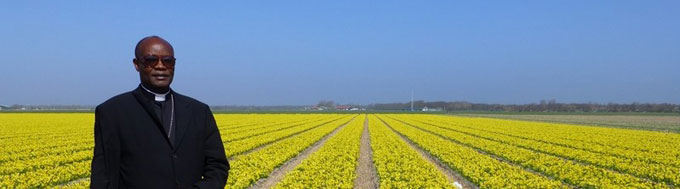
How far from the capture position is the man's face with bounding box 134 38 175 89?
2613 millimetres

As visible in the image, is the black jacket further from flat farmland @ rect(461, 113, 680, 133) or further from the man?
flat farmland @ rect(461, 113, 680, 133)

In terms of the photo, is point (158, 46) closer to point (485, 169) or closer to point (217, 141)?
point (217, 141)

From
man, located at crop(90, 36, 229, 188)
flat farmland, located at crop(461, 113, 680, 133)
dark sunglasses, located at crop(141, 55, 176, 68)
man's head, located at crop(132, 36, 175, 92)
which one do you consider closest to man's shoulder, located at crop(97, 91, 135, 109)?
man, located at crop(90, 36, 229, 188)

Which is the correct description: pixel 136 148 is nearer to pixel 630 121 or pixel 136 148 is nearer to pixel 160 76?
pixel 160 76

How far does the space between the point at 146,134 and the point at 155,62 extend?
1.34 ft

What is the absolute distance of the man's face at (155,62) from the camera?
2.61 m

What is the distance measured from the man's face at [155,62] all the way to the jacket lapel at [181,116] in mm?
164

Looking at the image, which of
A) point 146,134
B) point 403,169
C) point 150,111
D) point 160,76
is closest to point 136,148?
point 146,134

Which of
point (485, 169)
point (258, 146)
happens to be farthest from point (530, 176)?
point (258, 146)

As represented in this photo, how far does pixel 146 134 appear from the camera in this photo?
2621mm

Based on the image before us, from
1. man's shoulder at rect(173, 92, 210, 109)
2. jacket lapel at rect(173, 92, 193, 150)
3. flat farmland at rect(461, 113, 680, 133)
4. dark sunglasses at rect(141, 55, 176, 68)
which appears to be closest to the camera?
dark sunglasses at rect(141, 55, 176, 68)

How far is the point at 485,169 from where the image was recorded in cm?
1452

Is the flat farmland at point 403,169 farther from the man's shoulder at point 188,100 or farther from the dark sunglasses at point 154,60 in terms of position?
the dark sunglasses at point 154,60

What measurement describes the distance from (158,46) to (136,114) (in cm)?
41
